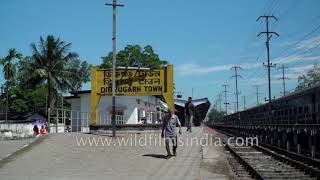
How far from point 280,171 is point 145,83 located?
703 inches

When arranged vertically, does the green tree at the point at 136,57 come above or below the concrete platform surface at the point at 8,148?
above

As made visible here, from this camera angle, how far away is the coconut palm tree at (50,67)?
53.4 metres

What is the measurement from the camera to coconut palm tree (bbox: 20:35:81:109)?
53.4 metres

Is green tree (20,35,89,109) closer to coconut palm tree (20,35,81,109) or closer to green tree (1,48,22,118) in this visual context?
coconut palm tree (20,35,81,109)

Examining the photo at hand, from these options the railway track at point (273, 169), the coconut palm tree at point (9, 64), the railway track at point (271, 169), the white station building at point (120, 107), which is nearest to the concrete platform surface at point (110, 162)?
the railway track at point (273, 169)

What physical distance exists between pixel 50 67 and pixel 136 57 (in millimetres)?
25187

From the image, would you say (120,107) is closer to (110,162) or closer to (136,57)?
(110,162)

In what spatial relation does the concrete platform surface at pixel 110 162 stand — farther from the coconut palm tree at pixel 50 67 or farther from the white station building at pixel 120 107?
the coconut palm tree at pixel 50 67

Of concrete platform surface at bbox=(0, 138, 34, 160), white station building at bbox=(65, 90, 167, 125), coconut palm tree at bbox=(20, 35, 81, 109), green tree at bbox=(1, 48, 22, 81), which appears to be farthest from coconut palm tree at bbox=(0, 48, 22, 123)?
concrete platform surface at bbox=(0, 138, 34, 160)

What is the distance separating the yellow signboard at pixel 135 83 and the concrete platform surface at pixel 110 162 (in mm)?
10167

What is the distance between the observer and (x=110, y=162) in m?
15.5

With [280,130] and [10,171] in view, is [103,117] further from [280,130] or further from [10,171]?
[10,171]

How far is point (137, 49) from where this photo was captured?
78188 mm

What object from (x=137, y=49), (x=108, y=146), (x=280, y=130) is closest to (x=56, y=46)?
(x=137, y=49)
